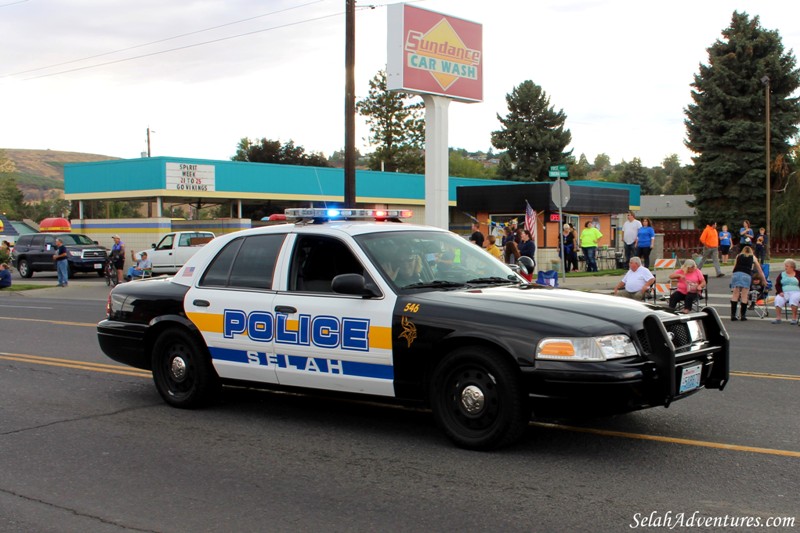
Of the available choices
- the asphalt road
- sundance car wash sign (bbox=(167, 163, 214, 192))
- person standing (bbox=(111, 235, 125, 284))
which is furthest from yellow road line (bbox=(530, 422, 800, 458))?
sundance car wash sign (bbox=(167, 163, 214, 192))

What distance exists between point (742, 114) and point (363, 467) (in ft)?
159

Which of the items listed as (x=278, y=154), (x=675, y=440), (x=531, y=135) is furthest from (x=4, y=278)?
(x=531, y=135)

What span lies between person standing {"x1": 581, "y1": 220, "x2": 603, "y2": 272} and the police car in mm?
21530

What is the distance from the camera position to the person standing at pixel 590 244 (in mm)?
28594

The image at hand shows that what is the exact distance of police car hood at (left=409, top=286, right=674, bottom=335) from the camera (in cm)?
560

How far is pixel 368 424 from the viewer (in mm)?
6934

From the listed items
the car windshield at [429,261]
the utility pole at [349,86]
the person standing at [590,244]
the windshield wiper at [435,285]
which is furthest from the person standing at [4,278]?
the windshield wiper at [435,285]

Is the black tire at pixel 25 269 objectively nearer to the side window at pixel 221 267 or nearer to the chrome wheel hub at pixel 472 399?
the side window at pixel 221 267

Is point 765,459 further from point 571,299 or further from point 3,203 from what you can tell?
point 3,203

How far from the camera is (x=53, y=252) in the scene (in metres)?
34.3

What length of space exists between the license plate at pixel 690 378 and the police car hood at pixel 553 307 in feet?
1.39

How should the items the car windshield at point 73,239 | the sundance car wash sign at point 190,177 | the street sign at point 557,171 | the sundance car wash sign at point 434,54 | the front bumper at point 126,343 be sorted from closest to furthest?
the front bumper at point 126,343 < the street sign at point 557,171 < the sundance car wash sign at point 434,54 < the car windshield at point 73,239 < the sundance car wash sign at point 190,177

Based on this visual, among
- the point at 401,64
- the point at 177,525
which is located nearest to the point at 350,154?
the point at 401,64

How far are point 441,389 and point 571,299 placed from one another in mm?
1177
